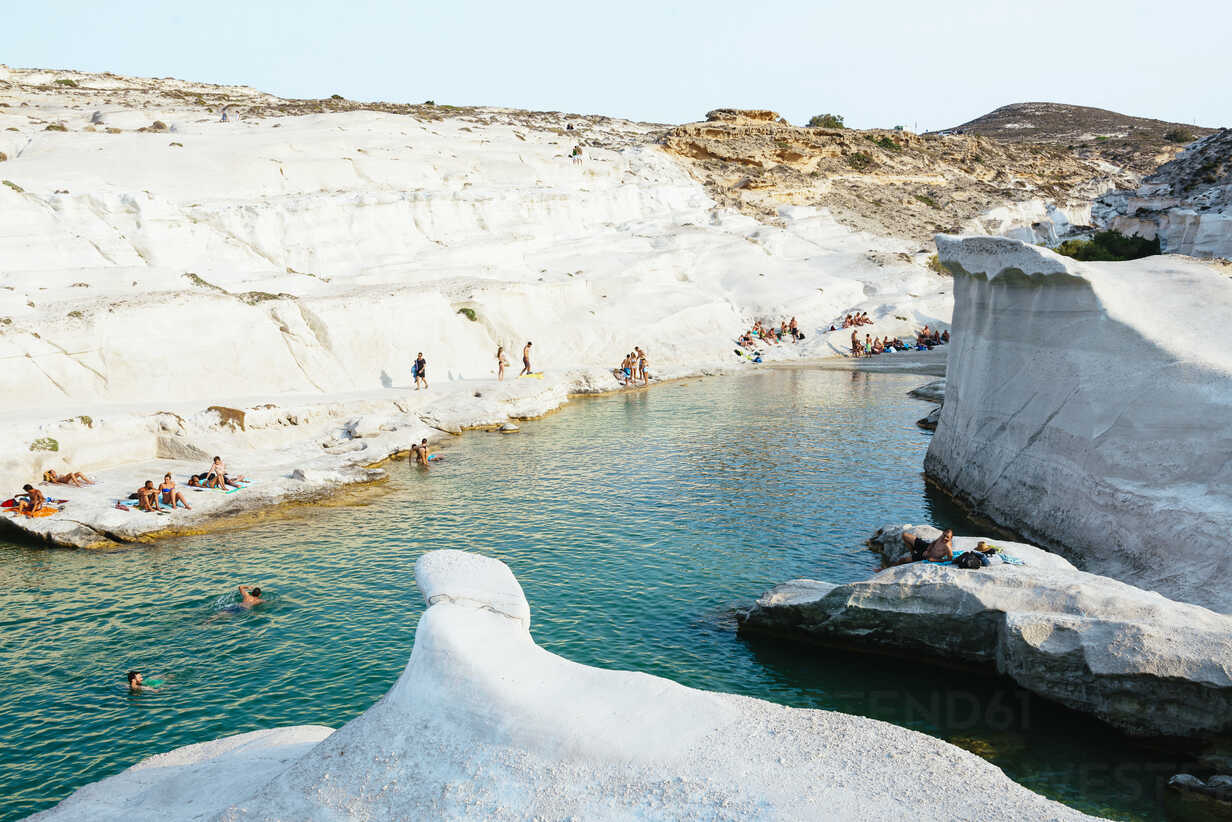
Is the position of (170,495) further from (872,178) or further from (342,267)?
(872,178)

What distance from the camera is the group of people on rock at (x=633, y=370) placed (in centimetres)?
3831

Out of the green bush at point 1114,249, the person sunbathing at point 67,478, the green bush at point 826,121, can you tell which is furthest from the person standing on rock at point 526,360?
the green bush at point 826,121

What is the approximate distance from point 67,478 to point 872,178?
202ft

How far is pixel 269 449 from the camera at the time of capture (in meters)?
24.3

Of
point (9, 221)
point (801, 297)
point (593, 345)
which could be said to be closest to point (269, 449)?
point (9, 221)

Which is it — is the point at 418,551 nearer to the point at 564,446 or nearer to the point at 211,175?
the point at 564,446

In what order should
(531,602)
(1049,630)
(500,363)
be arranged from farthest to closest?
1. (500,363)
2. (531,602)
3. (1049,630)

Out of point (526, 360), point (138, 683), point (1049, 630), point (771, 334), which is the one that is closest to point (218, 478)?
point (138, 683)

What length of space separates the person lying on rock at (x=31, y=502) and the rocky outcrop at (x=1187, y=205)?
4984cm

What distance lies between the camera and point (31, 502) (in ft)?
61.5

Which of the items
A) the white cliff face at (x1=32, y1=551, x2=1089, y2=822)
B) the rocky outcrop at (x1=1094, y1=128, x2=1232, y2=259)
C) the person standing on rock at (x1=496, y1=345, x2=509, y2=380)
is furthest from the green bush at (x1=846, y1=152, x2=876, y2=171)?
the white cliff face at (x1=32, y1=551, x2=1089, y2=822)

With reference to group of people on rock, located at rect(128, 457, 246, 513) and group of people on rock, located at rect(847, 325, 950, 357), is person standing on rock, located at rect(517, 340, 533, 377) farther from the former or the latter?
group of people on rock, located at rect(847, 325, 950, 357)

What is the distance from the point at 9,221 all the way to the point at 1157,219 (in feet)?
203

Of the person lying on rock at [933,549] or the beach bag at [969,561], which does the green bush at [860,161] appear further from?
the beach bag at [969,561]
